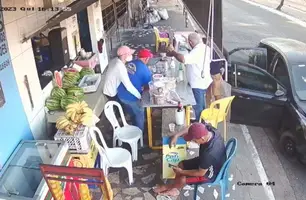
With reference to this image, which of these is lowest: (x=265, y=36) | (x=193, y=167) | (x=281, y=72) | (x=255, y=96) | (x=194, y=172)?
(x=265, y=36)

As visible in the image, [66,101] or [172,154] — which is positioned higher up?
[66,101]

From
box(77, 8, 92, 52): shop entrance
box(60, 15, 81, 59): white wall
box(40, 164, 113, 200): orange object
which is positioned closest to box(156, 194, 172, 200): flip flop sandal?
box(40, 164, 113, 200): orange object

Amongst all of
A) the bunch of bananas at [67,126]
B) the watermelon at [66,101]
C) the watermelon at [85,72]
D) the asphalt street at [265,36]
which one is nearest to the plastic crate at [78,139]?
the bunch of bananas at [67,126]

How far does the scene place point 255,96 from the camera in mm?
5852

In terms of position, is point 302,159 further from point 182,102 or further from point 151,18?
point 151,18

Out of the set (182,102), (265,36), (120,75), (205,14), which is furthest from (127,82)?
(265,36)

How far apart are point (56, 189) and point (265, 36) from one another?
14.0 m

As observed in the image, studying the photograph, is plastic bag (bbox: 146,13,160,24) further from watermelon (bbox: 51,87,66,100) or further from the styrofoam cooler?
the styrofoam cooler

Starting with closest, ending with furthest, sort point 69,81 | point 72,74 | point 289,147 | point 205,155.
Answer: point 205,155 → point 289,147 → point 69,81 → point 72,74

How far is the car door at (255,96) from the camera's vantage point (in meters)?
5.75

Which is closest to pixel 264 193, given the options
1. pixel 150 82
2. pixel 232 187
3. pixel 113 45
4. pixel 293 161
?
pixel 232 187

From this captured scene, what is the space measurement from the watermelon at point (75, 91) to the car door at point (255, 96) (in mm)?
2873

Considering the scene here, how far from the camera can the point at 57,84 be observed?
5359 millimetres

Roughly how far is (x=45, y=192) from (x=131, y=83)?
2.49m
